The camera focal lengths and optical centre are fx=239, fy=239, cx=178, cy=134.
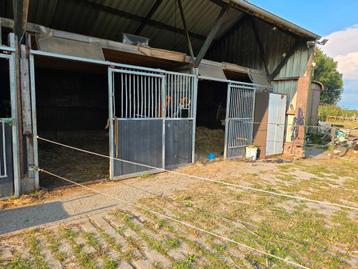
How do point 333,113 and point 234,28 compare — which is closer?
point 234,28

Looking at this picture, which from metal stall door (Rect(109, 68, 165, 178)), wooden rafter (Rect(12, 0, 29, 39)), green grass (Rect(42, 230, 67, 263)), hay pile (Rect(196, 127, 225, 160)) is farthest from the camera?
hay pile (Rect(196, 127, 225, 160))

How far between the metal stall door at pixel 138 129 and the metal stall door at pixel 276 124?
379 cm

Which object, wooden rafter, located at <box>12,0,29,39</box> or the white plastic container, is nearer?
wooden rafter, located at <box>12,0,29,39</box>

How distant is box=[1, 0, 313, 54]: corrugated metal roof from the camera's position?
19.4 feet

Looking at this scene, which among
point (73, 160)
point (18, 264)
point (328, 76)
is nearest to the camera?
point (18, 264)

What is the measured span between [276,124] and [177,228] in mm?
5857

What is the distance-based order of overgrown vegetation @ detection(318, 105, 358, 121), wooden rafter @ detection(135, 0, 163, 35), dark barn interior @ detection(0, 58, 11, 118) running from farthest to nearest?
1. overgrown vegetation @ detection(318, 105, 358, 121)
2. dark barn interior @ detection(0, 58, 11, 118)
3. wooden rafter @ detection(135, 0, 163, 35)

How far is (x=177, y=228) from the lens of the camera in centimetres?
284

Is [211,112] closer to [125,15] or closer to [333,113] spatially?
[125,15]

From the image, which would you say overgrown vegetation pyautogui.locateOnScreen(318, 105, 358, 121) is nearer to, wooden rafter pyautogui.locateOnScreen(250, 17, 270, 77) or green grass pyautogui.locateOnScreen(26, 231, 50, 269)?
wooden rafter pyautogui.locateOnScreen(250, 17, 270, 77)

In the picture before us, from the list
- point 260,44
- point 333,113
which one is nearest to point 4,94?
point 260,44

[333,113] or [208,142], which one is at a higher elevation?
[333,113]

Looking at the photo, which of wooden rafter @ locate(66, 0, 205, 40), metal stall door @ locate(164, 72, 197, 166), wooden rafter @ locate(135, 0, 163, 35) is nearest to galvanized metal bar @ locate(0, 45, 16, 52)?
metal stall door @ locate(164, 72, 197, 166)

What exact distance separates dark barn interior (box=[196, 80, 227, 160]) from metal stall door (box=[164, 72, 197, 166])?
3.30 meters
